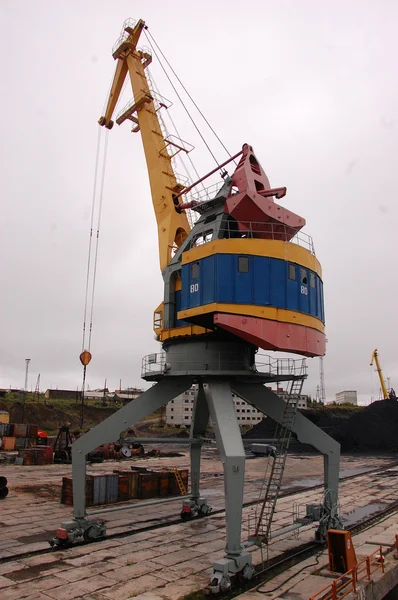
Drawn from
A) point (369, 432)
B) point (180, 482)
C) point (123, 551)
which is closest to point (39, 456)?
point (180, 482)

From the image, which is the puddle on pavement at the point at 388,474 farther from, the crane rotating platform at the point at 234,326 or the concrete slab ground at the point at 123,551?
the crane rotating platform at the point at 234,326

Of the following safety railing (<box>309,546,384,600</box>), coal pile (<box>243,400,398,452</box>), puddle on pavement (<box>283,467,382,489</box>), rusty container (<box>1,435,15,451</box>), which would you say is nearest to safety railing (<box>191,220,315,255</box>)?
safety railing (<box>309,546,384,600</box>)

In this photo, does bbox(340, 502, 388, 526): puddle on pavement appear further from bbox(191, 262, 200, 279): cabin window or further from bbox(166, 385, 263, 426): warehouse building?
bbox(166, 385, 263, 426): warehouse building

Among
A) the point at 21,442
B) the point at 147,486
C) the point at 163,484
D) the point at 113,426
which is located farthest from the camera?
the point at 21,442

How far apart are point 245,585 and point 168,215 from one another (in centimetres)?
1575

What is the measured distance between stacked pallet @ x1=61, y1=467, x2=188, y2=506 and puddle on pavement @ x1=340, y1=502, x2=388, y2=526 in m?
10.4

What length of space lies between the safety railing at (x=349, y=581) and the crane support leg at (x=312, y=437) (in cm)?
285

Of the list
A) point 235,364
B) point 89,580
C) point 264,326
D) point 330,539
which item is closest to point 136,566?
point 89,580

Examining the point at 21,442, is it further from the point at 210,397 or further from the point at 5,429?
the point at 210,397

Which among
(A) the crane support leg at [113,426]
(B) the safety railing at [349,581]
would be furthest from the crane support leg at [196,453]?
(B) the safety railing at [349,581]

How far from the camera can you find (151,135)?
24812mm

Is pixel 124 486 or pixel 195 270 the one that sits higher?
pixel 195 270

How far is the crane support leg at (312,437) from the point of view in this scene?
18.7 metres

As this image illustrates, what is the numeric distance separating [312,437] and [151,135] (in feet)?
55.6
